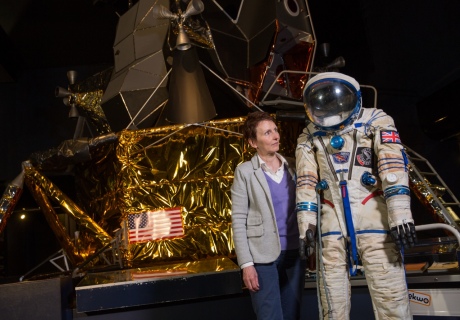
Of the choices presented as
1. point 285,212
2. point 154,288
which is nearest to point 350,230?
point 285,212

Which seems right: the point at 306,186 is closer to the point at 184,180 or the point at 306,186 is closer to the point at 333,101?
the point at 333,101

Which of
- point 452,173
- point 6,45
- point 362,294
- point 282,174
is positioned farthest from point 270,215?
point 6,45

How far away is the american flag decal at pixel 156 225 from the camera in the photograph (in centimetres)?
482

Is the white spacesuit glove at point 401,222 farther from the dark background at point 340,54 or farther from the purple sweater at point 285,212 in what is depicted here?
the dark background at point 340,54

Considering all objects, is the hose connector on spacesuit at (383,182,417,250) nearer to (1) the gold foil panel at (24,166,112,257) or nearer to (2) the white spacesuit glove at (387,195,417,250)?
(2) the white spacesuit glove at (387,195,417,250)

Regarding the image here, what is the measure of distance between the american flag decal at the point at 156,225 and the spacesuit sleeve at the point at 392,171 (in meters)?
2.83

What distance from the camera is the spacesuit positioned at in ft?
7.17

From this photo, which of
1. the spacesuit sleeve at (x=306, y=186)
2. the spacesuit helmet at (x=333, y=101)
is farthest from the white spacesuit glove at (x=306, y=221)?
the spacesuit helmet at (x=333, y=101)

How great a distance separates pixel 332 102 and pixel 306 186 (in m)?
0.44

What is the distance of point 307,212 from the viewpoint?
7.86ft

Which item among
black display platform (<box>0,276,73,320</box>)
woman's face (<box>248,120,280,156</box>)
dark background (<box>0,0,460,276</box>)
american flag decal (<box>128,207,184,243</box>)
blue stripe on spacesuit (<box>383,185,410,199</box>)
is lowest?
black display platform (<box>0,276,73,320</box>)

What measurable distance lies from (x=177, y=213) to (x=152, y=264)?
21.5 inches

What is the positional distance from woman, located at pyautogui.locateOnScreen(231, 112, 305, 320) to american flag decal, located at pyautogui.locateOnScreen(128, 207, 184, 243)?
88.3 inches

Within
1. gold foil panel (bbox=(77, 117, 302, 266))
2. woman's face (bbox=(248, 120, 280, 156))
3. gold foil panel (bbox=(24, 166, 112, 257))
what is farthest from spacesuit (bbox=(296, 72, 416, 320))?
Answer: gold foil panel (bbox=(24, 166, 112, 257))
